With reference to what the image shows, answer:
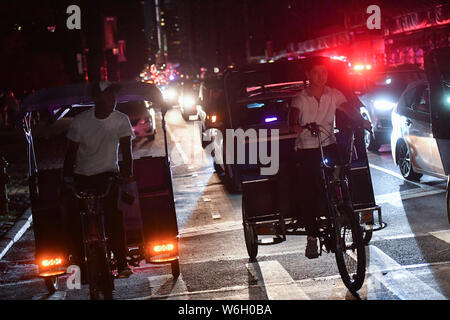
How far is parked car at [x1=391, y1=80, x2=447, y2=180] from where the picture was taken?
1105 centimetres

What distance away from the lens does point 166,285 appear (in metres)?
7.21

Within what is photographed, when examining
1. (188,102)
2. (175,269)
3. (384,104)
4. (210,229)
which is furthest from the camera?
(188,102)

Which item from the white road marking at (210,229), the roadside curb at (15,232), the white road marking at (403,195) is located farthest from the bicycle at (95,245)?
the white road marking at (403,195)

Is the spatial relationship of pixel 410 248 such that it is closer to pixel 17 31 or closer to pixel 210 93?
pixel 210 93

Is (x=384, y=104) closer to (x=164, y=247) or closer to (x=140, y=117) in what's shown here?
(x=140, y=117)

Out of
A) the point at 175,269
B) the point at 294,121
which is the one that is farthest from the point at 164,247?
the point at 294,121

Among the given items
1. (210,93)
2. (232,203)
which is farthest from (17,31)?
(232,203)

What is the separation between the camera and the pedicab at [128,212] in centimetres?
709

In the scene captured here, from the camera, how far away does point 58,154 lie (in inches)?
910

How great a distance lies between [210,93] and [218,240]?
1108 cm

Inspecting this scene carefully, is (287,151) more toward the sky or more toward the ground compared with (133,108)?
more toward the sky

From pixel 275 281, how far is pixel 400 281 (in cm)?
118

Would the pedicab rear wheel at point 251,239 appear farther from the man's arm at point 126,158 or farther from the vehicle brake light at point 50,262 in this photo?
the vehicle brake light at point 50,262

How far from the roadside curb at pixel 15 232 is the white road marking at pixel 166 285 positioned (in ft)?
9.99
